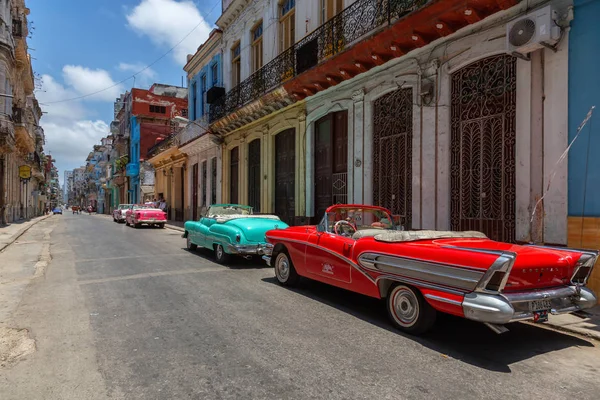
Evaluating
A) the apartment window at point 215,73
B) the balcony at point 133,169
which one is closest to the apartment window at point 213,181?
the apartment window at point 215,73

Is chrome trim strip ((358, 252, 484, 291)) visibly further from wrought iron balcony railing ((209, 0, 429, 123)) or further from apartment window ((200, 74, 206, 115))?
apartment window ((200, 74, 206, 115))

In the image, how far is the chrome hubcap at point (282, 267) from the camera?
21.9ft

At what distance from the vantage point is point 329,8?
12.7 meters

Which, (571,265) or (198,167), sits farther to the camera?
(198,167)

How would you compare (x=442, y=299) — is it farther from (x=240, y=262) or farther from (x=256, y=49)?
(x=256, y=49)

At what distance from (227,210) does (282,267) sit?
162 inches

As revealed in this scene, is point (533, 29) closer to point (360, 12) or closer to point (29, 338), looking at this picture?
point (360, 12)

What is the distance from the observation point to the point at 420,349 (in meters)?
3.95

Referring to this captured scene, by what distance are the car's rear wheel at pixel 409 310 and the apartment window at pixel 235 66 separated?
16.6 meters

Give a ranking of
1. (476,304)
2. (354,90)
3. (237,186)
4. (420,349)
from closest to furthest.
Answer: (476,304) < (420,349) < (354,90) < (237,186)

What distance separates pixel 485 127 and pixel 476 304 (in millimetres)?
5240

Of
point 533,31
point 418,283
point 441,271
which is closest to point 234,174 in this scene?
point 533,31

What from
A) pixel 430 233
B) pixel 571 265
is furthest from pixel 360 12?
pixel 571 265

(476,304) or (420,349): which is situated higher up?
(476,304)
